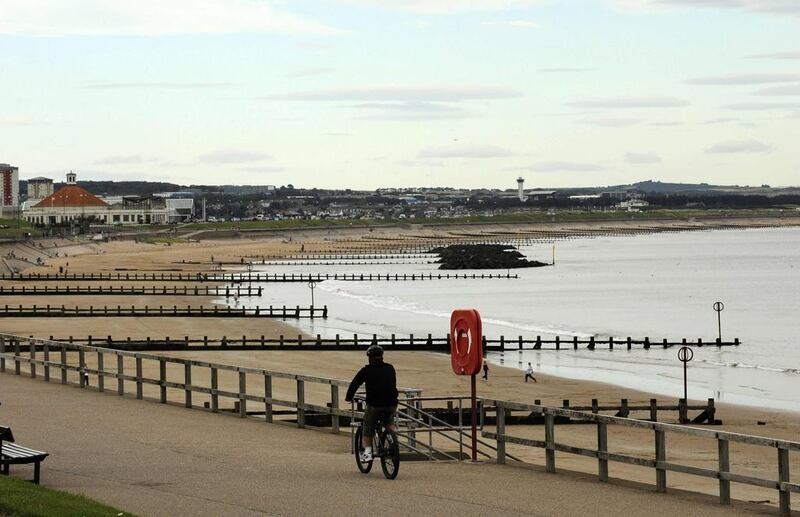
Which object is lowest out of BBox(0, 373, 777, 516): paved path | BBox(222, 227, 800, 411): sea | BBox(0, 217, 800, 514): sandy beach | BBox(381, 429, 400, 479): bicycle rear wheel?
BBox(222, 227, 800, 411): sea

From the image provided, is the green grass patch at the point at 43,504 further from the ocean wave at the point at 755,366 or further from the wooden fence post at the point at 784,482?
the ocean wave at the point at 755,366

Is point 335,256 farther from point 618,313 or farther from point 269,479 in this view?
point 269,479

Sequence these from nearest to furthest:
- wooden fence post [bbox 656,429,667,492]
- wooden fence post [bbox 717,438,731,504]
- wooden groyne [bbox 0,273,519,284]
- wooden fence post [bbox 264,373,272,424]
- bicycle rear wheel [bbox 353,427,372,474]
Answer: wooden fence post [bbox 717,438,731,504] < wooden fence post [bbox 656,429,667,492] < bicycle rear wheel [bbox 353,427,372,474] < wooden fence post [bbox 264,373,272,424] < wooden groyne [bbox 0,273,519,284]

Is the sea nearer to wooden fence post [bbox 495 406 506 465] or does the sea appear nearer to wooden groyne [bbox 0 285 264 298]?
wooden groyne [bbox 0 285 264 298]

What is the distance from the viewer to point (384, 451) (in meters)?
15.6

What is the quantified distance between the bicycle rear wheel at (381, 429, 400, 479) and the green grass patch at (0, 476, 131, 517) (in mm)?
3705

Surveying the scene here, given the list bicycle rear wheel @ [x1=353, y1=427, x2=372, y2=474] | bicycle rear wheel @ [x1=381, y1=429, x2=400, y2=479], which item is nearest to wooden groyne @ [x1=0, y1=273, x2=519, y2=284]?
bicycle rear wheel @ [x1=353, y1=427, x2=372, y2=474]

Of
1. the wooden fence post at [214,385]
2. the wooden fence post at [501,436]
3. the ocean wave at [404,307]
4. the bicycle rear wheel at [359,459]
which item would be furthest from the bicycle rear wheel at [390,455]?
the ocean wave at [404,307]

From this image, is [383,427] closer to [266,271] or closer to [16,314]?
[16,314]

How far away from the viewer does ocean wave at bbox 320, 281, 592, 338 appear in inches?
2869

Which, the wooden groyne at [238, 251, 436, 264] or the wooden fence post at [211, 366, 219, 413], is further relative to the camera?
the wooden groyne at [238, 251, 436, 264]

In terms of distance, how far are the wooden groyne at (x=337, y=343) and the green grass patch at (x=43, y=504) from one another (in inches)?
1451

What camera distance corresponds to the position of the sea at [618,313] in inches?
2009

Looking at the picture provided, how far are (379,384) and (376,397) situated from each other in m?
0.16
